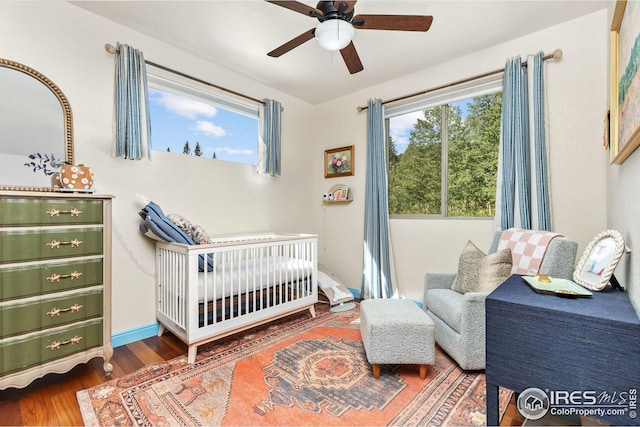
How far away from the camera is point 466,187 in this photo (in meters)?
2.85

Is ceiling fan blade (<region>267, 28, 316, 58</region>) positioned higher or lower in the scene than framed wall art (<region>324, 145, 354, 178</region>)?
higher

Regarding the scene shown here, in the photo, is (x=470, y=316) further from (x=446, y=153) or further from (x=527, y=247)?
(x=446, y=153)

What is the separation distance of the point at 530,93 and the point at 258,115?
2.62 meters

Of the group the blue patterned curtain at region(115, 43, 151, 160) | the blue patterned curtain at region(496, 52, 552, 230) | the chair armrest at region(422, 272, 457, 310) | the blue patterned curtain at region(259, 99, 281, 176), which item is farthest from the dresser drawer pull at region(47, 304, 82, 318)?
the blue patterned curtain at region(496, 52, 552, 230)

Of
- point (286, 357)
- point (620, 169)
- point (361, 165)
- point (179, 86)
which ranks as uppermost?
point (179, 86)

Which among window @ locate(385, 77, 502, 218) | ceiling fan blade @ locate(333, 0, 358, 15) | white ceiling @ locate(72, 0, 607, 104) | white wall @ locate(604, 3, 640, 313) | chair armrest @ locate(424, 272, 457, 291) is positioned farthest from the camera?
window @ locate(385, 77, 502, 218)

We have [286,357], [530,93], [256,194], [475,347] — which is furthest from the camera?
[256,194]

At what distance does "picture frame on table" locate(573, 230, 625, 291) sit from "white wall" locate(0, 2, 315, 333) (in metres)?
2.76

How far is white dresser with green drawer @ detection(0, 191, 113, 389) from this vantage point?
149 centimetres

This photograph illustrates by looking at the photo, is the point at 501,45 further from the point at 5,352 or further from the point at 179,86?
the point at 5,352

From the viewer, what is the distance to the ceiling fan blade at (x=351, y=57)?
1958 mm

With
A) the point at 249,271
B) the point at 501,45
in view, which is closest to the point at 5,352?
the point at 249,271

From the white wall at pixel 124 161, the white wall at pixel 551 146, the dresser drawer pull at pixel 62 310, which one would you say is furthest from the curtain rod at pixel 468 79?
the dresser drawer pull at pixel 62 310

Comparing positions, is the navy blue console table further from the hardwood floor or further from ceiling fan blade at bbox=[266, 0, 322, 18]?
ceiling fan blade at bbox=[266, 0, 322, 18]
